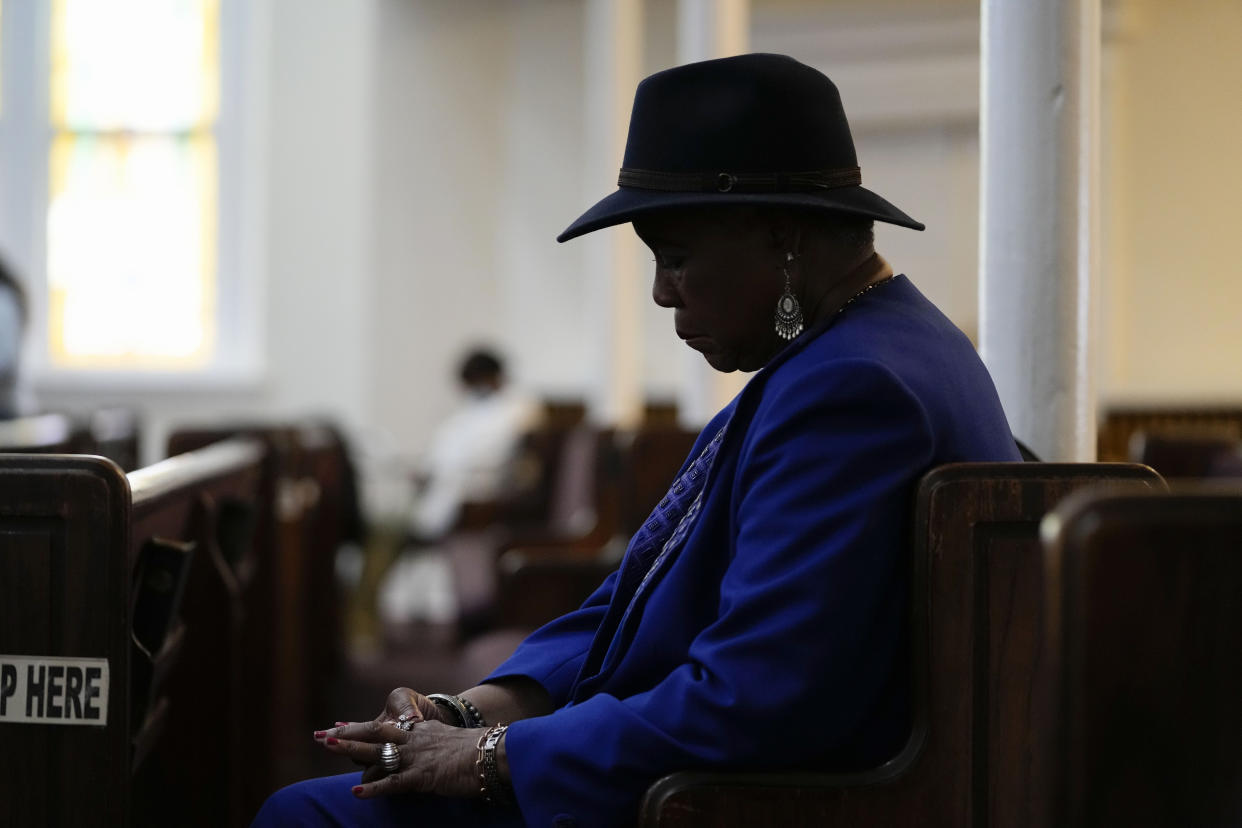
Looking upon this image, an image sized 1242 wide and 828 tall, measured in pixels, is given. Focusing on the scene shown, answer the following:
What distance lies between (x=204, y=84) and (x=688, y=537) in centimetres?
866

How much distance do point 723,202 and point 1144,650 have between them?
0.68m

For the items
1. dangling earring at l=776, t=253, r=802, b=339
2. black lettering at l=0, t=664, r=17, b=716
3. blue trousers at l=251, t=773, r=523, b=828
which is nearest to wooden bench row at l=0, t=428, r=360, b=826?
black lettering at l=0, t=664, r=17, b=716

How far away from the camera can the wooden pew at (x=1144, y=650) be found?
105 cm

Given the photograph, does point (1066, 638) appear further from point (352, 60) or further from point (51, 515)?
point (352, 60)

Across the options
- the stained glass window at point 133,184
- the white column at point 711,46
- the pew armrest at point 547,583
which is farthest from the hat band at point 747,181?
the stained glass window at point 133,184

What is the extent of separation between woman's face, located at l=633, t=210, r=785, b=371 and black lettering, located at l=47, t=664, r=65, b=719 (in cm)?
80

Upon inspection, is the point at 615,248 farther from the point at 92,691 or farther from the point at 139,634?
the point at 92,691

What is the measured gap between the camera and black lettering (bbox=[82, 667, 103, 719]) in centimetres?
162

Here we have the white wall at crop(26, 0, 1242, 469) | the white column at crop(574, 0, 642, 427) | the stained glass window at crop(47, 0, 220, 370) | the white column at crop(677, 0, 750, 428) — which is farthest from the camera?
the stained glass window at crop(47, 0, 220, 370)

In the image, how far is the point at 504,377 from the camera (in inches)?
307

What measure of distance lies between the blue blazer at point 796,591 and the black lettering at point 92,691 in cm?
48

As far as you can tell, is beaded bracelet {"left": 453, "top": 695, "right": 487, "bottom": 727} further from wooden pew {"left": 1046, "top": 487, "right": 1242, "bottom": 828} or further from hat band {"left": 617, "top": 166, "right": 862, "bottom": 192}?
wooden pew {"left": 1046, "top": 487, "right": 1242, "bottom": 828}

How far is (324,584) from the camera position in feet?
18.9

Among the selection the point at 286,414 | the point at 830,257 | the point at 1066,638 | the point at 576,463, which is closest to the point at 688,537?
the point at 830,257
